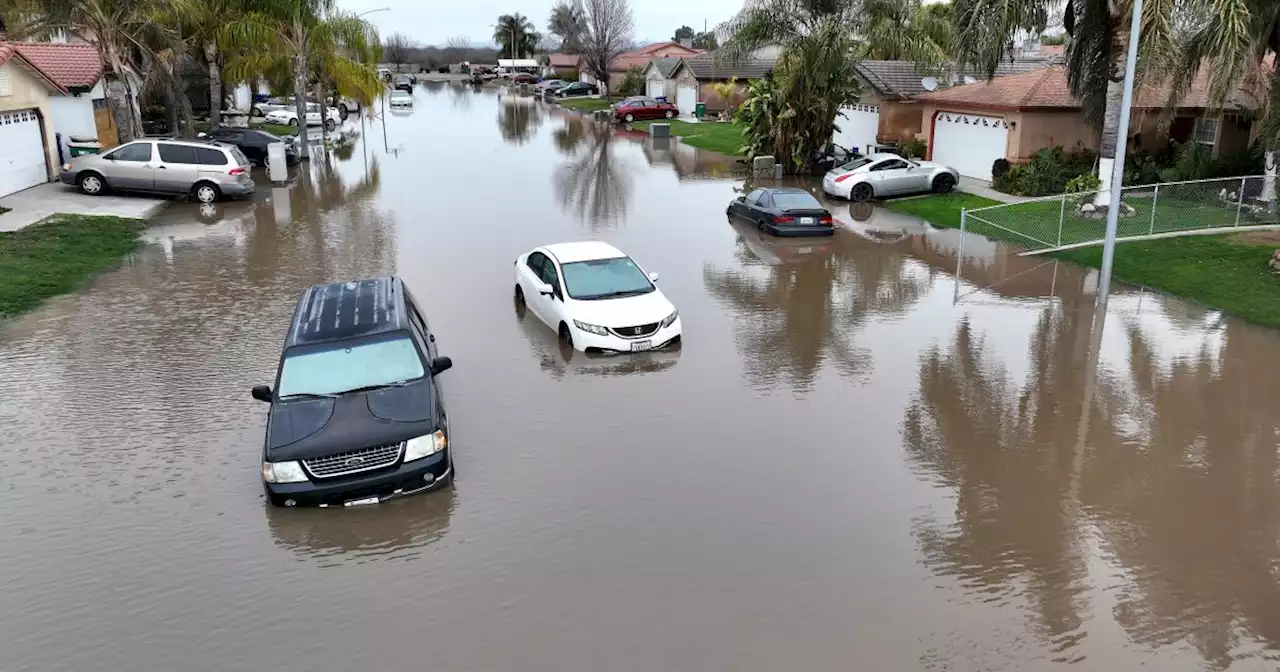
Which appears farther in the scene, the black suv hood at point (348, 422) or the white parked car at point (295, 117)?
the white parked car at point (295, 117)

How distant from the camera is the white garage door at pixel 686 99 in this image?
62062mm

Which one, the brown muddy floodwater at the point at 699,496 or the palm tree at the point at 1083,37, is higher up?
the palm tree at the point at 1083,37

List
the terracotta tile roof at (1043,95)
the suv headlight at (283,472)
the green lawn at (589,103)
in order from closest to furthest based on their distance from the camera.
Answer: the suv headlight at (283,472) → the terracotta tile roof at (1043,95) → the green lawn at (589,103)

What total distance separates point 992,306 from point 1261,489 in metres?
7.19

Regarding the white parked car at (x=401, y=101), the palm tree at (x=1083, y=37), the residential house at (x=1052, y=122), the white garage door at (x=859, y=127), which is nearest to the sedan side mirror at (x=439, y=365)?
the palm tree at (x=1083, y=37)

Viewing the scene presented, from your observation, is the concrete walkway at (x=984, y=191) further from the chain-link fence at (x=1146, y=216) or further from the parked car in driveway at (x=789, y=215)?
the parked car in driveway at (x=789, y=215)

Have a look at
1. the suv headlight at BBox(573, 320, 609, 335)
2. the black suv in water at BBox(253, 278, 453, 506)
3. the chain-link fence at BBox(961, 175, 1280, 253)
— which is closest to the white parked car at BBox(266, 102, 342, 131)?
the chain-link fence at BBox(961, 175, 1280, 253)

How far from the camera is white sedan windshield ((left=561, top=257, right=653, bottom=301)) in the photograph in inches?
570

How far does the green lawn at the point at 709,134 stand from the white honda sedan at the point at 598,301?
22.9m

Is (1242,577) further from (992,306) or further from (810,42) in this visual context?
(810,42)

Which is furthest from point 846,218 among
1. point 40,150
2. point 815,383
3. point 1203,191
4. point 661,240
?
point 40,150

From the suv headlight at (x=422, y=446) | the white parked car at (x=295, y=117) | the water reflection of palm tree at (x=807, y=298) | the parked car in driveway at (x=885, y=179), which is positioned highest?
the white parked car at (x=295, y=117)

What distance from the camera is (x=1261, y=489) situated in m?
9.75

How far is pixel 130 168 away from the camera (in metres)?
26.7
